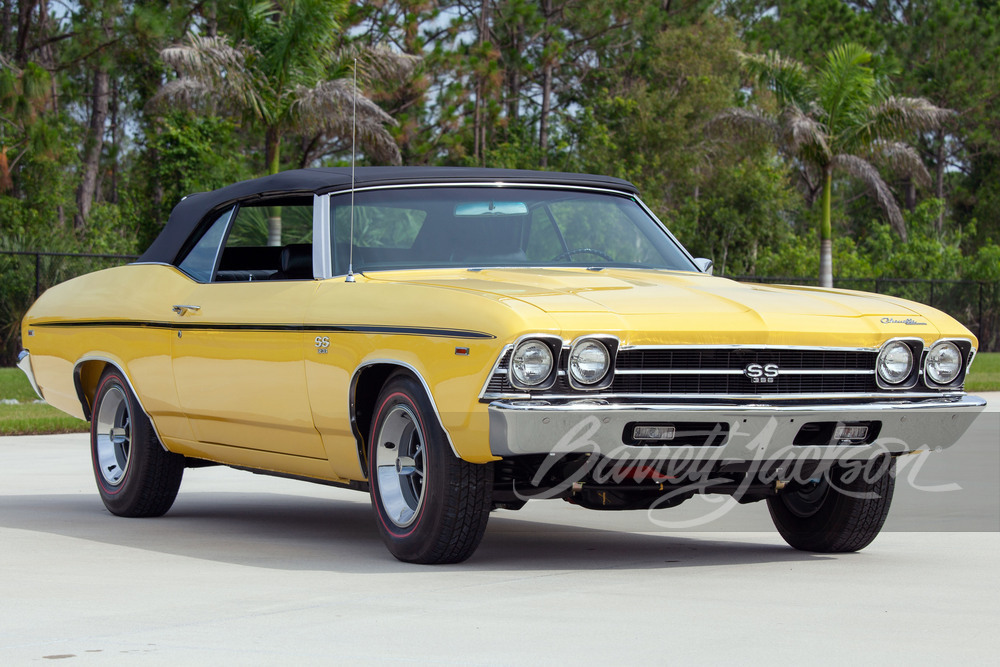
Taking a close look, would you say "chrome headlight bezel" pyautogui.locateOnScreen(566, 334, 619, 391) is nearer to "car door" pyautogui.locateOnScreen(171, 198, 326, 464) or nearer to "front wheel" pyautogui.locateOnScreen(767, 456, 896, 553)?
"front wheel" pyautogui.locateOnScreen(767, 456, 896, 553)

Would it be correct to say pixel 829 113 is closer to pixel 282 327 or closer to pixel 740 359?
pixel 282 327

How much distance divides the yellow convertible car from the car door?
1 centimetres

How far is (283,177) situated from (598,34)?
41133 mm

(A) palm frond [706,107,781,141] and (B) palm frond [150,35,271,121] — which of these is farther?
(A) palm frond [706,107,781,141]

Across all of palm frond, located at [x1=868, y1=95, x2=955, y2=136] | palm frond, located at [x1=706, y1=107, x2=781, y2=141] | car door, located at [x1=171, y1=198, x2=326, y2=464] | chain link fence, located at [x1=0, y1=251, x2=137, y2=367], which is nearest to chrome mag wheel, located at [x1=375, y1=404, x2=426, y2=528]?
car door, located at [x1=171, y1=198, x2=326, y2=464]

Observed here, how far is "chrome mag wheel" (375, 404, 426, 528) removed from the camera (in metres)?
→ 6.17

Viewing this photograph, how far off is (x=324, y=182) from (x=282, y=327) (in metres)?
0.79

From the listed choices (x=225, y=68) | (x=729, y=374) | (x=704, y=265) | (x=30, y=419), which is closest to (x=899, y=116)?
(x=225, y=68)

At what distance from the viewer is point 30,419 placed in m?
14.5

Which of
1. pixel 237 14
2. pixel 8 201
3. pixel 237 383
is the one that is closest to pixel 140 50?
pixel 8 201

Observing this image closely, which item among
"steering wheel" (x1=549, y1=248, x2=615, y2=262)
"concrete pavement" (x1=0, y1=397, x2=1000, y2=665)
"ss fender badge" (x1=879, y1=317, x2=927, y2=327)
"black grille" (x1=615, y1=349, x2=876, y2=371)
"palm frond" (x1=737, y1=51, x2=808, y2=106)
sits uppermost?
"palm frond" (x1=737, y1=51, x2=808, y2=106)

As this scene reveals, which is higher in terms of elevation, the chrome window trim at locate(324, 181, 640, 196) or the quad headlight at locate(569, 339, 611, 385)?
the chrome window trim at locate(324, 181, 640, 196)

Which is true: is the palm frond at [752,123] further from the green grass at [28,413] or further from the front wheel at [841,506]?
the front wheel at [841,506]

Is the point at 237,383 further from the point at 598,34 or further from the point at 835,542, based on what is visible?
the point at 598,34
